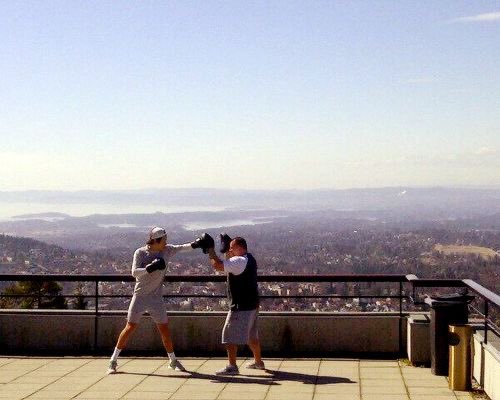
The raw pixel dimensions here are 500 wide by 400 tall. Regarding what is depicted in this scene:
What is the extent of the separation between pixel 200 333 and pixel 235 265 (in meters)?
2.31

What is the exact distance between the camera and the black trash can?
10680 millimetres

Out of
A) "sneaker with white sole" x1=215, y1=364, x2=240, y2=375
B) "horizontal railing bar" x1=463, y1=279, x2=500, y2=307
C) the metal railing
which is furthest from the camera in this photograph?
the metal railing

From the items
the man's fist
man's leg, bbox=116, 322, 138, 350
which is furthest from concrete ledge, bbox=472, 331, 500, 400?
man's leg, bbox=116, 322, 138, 350

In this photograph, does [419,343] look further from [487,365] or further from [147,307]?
[147,307]

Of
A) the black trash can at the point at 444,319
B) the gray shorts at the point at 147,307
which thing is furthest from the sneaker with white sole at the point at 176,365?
the black trash can at the point at 444,319

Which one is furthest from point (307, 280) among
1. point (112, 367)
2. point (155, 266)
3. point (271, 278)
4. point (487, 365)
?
point (487, 365)

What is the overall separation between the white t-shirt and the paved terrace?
4.25 ft

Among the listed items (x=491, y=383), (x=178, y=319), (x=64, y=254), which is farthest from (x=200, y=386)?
(x=64, y=254)

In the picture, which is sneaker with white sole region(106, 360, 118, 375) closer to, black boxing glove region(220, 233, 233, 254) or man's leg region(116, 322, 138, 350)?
man's leg region(116, 322, 138, 350)

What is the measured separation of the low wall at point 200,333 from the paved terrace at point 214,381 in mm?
418

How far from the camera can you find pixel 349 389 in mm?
10125

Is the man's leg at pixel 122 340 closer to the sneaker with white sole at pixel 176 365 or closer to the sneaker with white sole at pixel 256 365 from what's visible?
the sneaker with white sole at pixel 176 365

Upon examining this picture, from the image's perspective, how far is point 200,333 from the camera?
12641 millimetres

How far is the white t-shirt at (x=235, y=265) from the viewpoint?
1066cm
